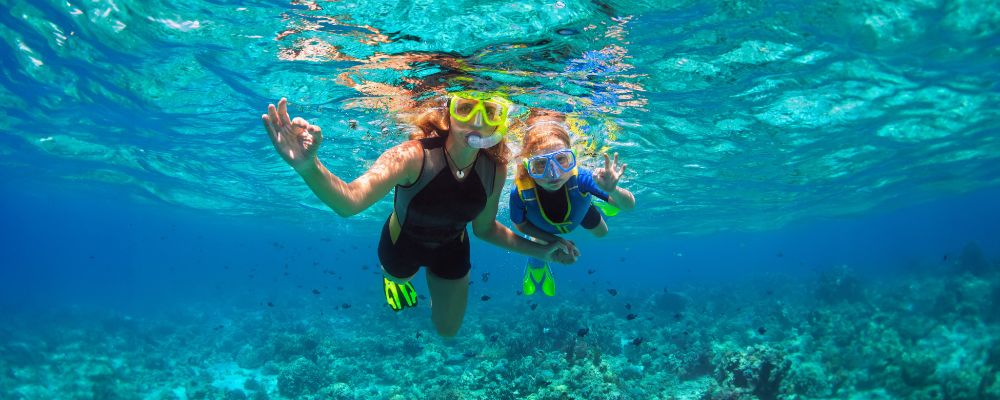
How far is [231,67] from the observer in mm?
11719

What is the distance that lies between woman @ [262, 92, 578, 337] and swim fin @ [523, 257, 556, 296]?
2.01m

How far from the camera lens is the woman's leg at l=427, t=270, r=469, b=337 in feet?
17.5

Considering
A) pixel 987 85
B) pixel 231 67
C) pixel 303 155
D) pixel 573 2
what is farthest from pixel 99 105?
pixel 987 85

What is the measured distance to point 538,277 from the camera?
7.68 m

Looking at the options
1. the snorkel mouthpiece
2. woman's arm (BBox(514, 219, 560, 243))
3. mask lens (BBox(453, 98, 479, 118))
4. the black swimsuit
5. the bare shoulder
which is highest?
mask lens (BBox(453, 98, 479, 118))

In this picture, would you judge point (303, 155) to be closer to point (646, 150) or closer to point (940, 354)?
point (646, 150)

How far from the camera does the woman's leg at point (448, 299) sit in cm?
533

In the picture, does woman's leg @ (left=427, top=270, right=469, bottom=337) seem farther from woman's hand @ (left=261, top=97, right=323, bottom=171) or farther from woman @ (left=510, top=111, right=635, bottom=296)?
woman's hand @ (left=261, top=97, right=323, bottom=171)

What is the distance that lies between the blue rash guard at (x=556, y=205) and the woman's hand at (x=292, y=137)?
11.9ft

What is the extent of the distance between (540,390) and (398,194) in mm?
7908

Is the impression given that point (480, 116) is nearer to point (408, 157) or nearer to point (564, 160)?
point (408, 157)

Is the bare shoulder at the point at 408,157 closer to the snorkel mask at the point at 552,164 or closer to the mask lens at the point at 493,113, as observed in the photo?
the mask lens at the point at 493,113

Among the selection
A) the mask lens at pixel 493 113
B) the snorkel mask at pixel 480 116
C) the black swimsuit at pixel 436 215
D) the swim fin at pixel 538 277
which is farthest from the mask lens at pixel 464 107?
the swim fin at pixel 538 277

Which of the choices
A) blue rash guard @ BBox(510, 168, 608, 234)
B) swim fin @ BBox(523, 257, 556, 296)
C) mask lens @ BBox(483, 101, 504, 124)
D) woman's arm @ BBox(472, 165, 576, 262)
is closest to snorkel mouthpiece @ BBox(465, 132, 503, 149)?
mask lens @ BBox(483, 101, 504, 124)
